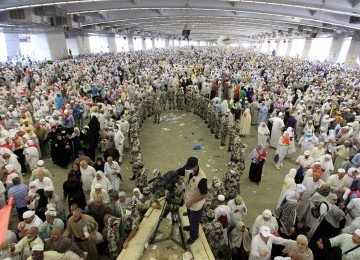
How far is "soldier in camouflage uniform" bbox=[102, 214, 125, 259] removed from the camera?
4299 mm

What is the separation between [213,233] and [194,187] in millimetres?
1228

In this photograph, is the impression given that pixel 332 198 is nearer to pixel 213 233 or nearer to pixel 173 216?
pixel 213 233

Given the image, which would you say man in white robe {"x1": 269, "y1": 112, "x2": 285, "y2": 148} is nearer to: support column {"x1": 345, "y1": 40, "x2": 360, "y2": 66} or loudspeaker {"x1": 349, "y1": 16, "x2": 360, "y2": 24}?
loudspeaker {"x1": 349, "y1": 16, "x2": 360, "y2": 24}

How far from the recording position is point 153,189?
3361mm

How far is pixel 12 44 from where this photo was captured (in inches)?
1155

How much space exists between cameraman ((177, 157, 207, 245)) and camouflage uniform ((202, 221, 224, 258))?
0.63 meters

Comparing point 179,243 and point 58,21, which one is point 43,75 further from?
point 179,243

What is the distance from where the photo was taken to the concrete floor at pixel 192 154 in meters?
7.13

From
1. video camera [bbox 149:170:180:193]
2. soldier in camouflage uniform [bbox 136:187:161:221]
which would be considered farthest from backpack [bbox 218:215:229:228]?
video camera [bbox 149:170:180:193]

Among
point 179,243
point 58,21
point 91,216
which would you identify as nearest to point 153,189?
point 179,243

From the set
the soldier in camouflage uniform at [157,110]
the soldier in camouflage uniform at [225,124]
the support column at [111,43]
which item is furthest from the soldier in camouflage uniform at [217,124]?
the support column at [111,43]

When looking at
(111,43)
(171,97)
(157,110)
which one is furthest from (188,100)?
(111,43)

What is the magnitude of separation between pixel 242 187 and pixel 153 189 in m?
4.73

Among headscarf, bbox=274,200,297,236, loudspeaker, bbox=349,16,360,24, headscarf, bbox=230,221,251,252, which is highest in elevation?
loudspeaker, bbox=349,16,360,24
